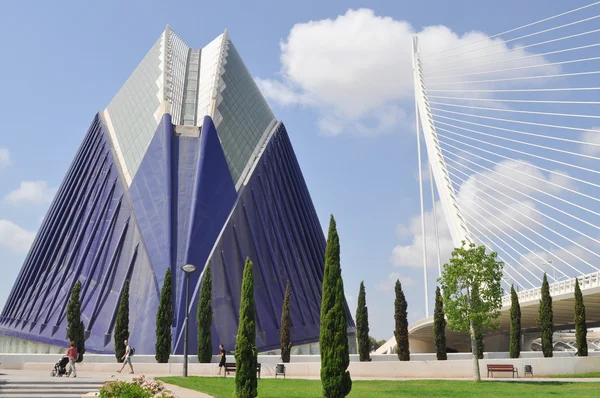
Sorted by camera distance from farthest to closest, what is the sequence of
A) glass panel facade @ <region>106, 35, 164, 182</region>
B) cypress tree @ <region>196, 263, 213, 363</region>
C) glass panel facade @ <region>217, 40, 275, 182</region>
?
glass panel facade @ <region>217, 40, 275, 182</region>, glass panel facade @ <region>106, 35, 164, 182</region>, cypress tree @ <region>196, 263, 213, 363</region>

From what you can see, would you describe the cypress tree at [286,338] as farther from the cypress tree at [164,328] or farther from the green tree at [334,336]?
the green tree at [334,336]

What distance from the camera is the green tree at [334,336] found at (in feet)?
52.0

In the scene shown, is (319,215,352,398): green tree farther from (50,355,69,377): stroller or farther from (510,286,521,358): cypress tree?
(510,286,521,358): cypress tree

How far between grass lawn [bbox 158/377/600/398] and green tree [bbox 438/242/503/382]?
10.9 feet

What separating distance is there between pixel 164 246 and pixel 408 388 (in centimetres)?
2272

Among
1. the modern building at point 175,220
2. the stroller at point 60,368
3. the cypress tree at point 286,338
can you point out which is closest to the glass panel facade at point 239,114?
the modern building at point 175,220

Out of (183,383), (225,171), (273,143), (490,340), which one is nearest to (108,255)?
(225,171)

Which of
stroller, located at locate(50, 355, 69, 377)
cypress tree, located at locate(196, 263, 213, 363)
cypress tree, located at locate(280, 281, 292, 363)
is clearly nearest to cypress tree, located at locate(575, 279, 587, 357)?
cypress tree, located at locate(280, 281, 292, 363)

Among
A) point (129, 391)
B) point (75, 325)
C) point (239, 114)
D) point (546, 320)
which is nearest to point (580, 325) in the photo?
point (546, 320)

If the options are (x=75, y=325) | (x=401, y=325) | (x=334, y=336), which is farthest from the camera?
(x=401, y=325)

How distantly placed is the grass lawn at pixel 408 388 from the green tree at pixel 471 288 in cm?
333

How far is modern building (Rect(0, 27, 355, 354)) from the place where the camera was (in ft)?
128

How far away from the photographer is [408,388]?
21.1 metres

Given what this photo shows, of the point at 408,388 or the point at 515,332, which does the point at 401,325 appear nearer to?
the point at 515,332
